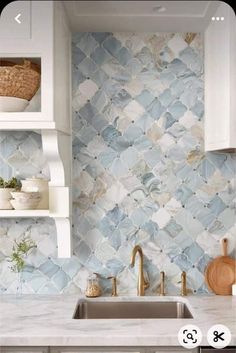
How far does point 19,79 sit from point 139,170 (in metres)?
0.60

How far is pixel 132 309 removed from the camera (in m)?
1.93

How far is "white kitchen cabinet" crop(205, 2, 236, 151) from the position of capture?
172 cm

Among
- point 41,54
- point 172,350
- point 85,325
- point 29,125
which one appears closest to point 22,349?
point 85,325

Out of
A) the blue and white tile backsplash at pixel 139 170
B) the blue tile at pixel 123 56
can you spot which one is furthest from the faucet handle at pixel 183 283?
the blue tile at pixel 123 56

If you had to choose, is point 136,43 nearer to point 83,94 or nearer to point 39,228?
point 83,94

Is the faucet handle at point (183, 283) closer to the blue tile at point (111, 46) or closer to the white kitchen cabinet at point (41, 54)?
the white kitchen cabinet at point (41, 54)

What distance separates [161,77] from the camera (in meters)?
Answer: 2.00

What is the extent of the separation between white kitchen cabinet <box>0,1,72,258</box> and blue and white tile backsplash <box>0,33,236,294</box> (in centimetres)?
13

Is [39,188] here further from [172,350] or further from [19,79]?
[172,350]

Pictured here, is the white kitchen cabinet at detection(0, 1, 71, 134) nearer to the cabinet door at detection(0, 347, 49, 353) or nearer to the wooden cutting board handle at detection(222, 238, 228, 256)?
the cabinet door at detection(0, 347, 49, 353)

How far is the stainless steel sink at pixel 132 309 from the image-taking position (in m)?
1.92

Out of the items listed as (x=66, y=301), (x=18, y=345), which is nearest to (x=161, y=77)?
(x=66, y=301)

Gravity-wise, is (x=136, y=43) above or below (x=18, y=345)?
above

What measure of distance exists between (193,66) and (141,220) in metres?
0.65
